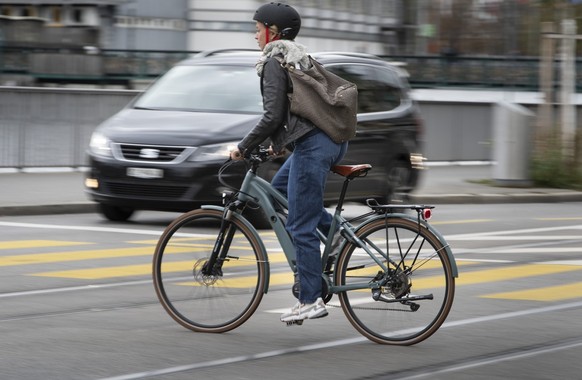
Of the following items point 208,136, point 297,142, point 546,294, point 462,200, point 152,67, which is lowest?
point 462,200

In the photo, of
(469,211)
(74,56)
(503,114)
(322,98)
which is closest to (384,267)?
(322,98)

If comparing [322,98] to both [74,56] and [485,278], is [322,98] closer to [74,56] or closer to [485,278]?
[485,278]

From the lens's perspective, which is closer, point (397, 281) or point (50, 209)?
point (397, 281)

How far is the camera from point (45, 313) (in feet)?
26.6

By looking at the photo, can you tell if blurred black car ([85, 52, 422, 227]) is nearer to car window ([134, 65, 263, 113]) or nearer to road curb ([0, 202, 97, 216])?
car window ([134, 65, 263, 113])

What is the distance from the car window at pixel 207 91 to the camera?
557 inches

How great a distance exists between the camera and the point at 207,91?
→ 47.6 ft

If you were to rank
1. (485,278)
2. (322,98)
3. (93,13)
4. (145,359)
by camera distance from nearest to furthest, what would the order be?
(145,359), (322,98), (485,278), (93,13)

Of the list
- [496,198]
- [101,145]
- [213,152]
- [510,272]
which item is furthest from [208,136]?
[496,198]

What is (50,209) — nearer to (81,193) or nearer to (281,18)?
(81,193)

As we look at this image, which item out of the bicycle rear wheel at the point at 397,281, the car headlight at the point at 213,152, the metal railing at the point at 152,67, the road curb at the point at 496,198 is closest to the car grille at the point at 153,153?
the car headlight at the point at 213,152

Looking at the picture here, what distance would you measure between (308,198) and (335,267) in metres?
0.38

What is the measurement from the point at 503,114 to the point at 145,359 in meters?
15.4

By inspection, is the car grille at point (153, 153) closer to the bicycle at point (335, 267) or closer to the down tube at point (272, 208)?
the bicycle at point (335, 267)
